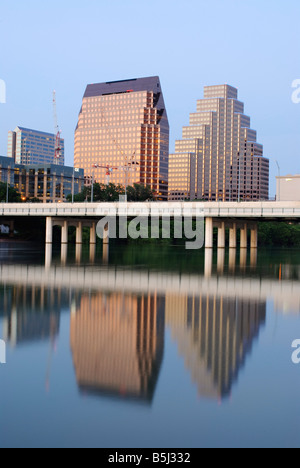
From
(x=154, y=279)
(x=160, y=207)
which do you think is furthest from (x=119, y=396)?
(x=160, y=207)

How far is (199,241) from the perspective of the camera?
12069 centimetres

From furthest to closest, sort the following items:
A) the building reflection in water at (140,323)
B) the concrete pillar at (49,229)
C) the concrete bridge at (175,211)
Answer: the concrete pillar at (49,229) < the concrete bridge at (175,211) < the building reflection in water at (140,323)

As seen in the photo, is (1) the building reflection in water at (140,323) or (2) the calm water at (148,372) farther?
(1) the building reflection in water at (140,323)

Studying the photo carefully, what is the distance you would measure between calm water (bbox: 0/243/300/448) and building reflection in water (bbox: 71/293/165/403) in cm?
4

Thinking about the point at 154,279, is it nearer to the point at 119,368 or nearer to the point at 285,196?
the point at 119,368

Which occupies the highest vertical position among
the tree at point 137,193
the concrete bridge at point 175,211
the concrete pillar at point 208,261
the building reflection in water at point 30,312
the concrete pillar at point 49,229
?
the tree at point 137,193

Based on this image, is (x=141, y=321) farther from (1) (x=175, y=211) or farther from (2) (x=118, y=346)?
(1) (x=175, y=211)

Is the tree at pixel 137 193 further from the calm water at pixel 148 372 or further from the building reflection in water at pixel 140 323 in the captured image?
the calm water at pixel 148 372

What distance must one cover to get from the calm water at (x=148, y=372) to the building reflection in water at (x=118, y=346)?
36 millimetres

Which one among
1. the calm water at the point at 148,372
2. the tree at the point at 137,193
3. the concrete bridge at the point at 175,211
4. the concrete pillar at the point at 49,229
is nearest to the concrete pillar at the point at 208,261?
the concrete bridge at the point at 175,211

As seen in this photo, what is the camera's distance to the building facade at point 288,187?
130125 mm

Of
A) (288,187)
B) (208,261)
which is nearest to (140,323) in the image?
(208,261)

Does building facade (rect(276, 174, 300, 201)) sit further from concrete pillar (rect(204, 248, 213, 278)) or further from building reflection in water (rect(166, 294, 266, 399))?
building reflection in water (rect(166, 294, 266, 399))

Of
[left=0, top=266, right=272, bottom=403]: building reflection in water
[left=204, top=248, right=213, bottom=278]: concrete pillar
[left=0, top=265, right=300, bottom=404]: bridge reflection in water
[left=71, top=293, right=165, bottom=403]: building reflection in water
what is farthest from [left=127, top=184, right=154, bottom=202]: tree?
[left=71, top=293, right=165, bottom=403]: building reflection in water
